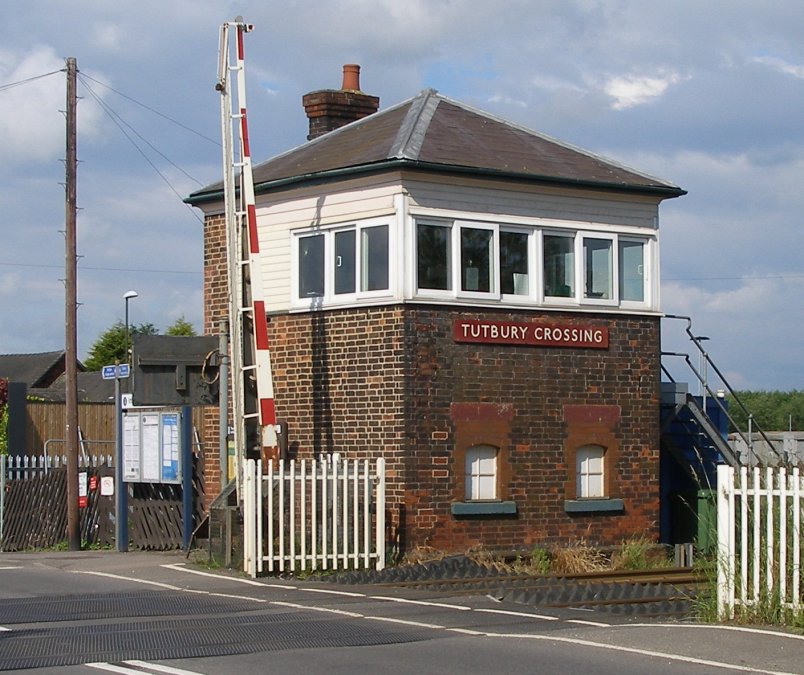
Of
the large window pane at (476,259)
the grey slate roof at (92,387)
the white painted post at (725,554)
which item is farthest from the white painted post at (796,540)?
the grey slate roof at (92,387)

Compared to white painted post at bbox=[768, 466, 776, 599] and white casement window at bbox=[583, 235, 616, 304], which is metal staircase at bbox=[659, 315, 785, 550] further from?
white painted post at bbox=[768, 466, 776, 599]

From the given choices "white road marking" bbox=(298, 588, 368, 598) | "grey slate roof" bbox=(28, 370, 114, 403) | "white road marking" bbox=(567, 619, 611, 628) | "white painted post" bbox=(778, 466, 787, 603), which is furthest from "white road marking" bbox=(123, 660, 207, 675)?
"grey slate roof" bbox=(28, 370, 114, 403)

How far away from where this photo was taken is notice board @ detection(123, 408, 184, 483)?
Result: 22.4m

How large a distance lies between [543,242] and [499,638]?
32.7 feet

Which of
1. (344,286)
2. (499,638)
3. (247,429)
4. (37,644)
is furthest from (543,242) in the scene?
(37,644)

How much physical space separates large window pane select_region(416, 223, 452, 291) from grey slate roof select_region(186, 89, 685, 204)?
904 mm

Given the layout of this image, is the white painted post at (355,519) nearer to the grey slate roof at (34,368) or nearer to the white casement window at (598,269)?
the white casement window at (598,269)

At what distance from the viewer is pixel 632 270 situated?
2223cm

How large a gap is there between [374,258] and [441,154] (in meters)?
1.79

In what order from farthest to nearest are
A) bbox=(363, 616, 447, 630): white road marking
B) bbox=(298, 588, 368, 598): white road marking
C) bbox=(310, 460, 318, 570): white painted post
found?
bbox=(310, 460, 318, 570): white painted post < bbox=(298, 588, 368, 598): white road marking < bbox=(363, 616, 447, 630): white road marking

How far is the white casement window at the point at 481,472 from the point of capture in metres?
20.5

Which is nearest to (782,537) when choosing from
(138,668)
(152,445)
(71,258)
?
(138,668)

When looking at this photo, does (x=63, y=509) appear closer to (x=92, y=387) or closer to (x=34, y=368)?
(x=92, y=387)

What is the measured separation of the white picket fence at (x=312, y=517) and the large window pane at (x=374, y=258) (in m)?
2.67
